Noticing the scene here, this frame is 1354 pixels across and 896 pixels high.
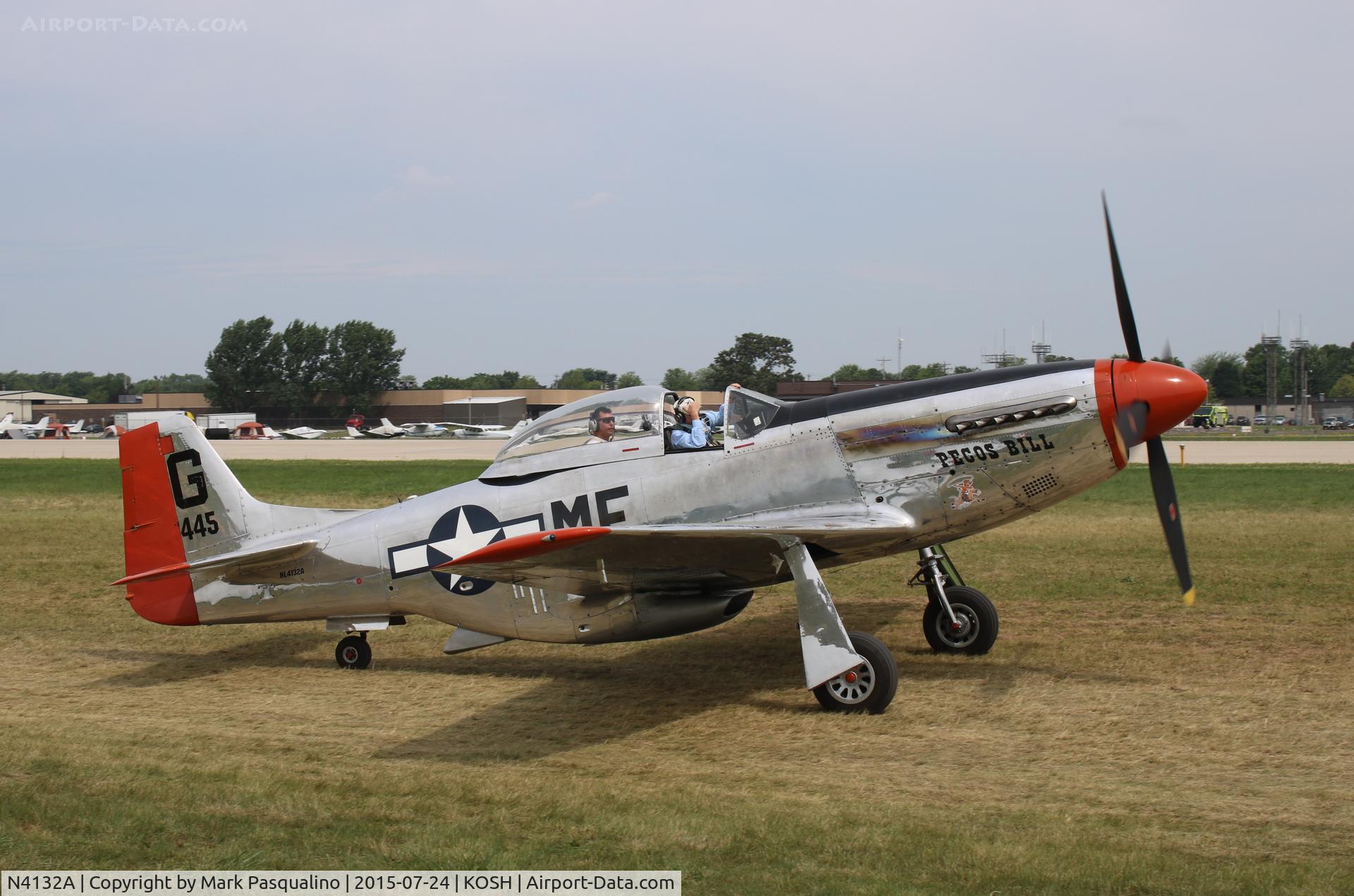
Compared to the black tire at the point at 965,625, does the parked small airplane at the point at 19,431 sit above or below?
above

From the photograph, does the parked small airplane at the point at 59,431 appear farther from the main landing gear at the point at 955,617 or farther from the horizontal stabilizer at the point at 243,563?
the main landing gear at the point at 955,617

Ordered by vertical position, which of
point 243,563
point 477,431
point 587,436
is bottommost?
point 243,563

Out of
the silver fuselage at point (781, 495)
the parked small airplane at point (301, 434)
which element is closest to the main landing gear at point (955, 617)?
the silver fuselage at point (781, 495)

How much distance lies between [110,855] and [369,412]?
94.5 meters

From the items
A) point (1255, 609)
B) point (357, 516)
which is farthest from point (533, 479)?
point (1255, 609)

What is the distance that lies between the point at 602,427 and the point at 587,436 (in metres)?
0.14

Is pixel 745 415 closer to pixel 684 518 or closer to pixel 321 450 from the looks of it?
pixel 684 518

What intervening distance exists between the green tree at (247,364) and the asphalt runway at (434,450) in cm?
3439

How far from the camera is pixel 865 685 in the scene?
24.1 ft

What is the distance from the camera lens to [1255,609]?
34.0 feet

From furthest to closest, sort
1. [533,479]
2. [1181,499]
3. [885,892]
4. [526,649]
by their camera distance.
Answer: [1181,499] < [526,649] < [533,479] < [885,892]

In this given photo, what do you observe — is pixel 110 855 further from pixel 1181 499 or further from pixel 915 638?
pixel 1181 499

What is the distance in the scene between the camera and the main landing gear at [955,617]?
29.9 ft

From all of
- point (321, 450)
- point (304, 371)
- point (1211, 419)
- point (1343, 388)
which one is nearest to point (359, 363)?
point (304, 371)
